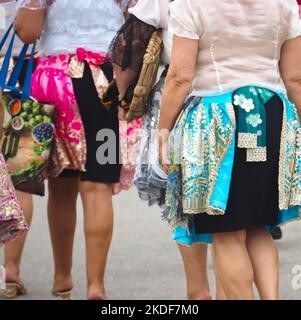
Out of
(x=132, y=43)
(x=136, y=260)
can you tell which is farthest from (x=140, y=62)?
(x=136, y=260)

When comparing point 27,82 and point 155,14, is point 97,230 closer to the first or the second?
point 27,82

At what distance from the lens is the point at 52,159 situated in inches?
267

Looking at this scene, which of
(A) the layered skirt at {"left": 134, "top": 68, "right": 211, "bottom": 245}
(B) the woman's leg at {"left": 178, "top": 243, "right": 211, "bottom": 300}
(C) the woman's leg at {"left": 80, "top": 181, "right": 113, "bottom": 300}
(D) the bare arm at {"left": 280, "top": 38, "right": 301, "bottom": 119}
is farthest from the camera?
(C) the woman's leg at {"left": 80, "top": 181, "right": 113, "bottom": 300}

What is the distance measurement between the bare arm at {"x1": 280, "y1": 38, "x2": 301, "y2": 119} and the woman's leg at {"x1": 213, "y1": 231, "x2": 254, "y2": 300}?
0.63 meters

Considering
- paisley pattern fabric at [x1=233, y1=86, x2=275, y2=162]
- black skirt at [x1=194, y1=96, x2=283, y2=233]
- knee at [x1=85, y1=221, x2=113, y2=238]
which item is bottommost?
knee at [x1=85, y1=221, x2=113, y2=238]

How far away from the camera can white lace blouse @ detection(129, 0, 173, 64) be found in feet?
19.3

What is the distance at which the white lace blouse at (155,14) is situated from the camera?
19.3 feet

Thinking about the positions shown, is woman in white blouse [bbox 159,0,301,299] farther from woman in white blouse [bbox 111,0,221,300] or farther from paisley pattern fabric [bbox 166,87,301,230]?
woman in white blouse [bbox 111,0,221,300]

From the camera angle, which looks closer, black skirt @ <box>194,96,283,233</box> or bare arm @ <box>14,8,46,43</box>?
black skirt @ <box>194,96,283,233</box>

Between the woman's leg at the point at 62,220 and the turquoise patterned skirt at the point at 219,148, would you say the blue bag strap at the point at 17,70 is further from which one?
the turquoise patterned skirt at the point at 219,148

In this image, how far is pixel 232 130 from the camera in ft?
17.4

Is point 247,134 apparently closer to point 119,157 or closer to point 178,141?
point 178,141

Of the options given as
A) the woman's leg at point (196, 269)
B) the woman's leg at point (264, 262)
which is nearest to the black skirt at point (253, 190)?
the woman's leg at point (264, 262)

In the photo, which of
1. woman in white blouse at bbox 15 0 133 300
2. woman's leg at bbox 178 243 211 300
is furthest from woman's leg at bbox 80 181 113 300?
woman's leg at bbox 178 243 211 300
